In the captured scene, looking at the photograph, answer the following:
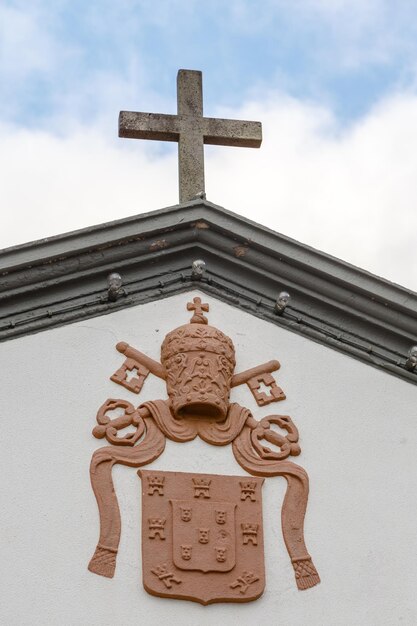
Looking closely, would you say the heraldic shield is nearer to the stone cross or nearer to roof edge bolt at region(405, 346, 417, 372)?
roof edge bolt at region(405, 346, 417, 372)

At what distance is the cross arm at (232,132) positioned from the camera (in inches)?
428

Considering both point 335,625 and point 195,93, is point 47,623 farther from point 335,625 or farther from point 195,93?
point 195,93

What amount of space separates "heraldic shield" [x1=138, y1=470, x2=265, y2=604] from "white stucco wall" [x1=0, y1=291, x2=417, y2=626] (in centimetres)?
7

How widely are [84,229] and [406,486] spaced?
2.68 metres

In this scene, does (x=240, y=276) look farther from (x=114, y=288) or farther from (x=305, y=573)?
(x=305, y=573)

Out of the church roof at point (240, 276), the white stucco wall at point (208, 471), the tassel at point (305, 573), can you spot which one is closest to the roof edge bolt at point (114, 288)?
the church roof at point (240, 276)

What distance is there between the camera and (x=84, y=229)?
9.65 meters

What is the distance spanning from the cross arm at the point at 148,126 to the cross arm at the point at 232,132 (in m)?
0.24

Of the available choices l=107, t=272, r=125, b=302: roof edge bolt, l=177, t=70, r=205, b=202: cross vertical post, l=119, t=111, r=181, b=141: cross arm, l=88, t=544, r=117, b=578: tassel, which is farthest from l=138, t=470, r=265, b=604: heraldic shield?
l=119, t=111, r=181, b=141: cross arm

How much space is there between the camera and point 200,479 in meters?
8.74

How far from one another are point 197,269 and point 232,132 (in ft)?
5.28

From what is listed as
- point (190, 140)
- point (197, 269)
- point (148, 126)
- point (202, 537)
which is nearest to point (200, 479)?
point (202, 537)

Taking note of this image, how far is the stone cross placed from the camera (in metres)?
10.6

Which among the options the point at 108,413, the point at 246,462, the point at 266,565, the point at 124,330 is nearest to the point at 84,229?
the point at 124,330
